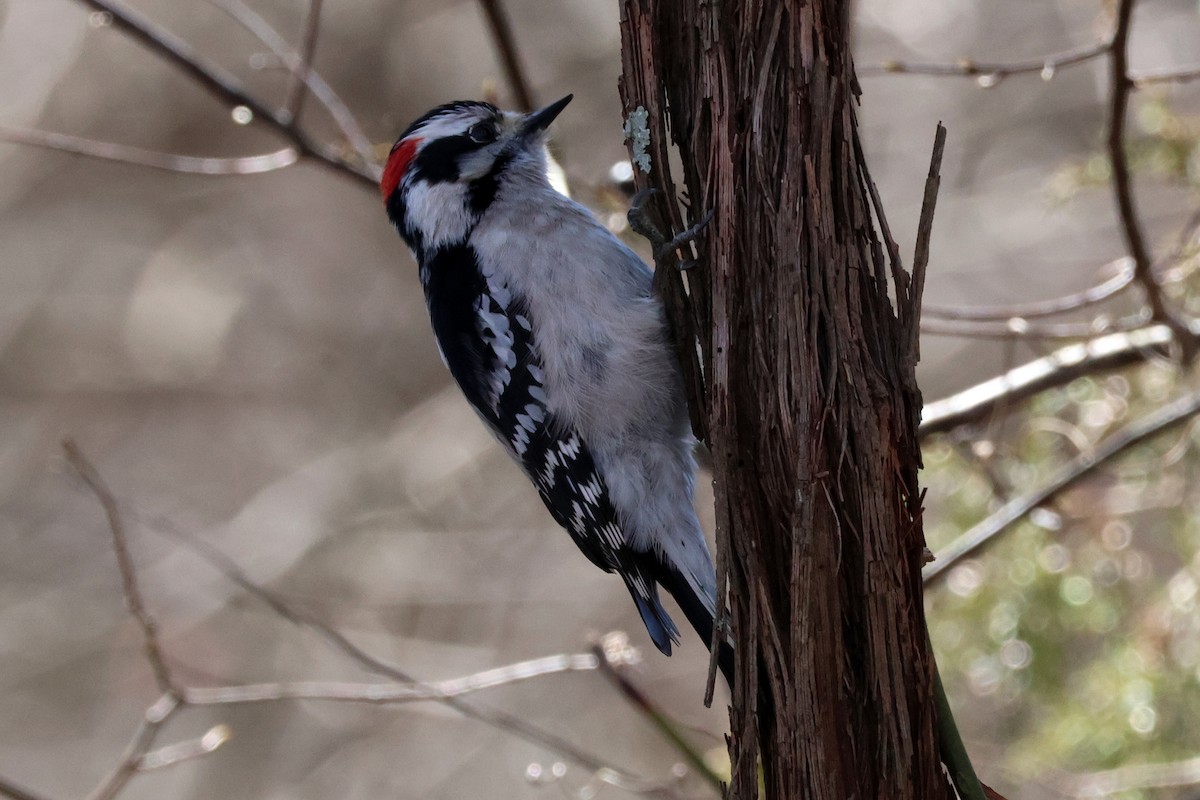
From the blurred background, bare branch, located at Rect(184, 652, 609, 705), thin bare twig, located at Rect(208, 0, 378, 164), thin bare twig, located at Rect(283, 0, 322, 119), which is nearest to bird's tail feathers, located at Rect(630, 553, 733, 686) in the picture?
bare branch, located at Rect(184, 652, 609, 705)

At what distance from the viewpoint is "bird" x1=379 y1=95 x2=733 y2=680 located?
286cm

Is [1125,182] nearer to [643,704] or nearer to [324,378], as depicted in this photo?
[643,704]

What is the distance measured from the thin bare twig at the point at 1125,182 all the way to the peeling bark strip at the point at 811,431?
4.71 ft

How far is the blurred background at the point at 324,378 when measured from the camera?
8.66m

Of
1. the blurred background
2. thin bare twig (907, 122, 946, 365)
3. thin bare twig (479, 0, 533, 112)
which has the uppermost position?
the blurred background

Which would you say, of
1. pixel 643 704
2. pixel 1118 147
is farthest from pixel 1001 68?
pixel 643 704

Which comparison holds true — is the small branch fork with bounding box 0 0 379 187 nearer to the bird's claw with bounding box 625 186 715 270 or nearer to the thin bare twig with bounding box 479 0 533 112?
the thin bare twig with bounding box 479 0 533 112

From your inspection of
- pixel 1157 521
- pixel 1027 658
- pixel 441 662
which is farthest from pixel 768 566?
pixel 441 662

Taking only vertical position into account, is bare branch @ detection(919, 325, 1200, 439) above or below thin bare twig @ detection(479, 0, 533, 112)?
below

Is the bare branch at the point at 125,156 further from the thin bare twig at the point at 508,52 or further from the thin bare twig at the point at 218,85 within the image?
the thin bare twig at the point at 508,52

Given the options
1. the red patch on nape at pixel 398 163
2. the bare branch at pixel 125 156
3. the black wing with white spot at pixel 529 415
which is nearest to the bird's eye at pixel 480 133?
the red patch on nape at pixel 398 163

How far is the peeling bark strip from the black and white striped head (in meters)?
1.18

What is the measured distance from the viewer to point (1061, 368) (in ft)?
12.2

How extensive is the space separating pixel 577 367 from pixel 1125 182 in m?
1.65
